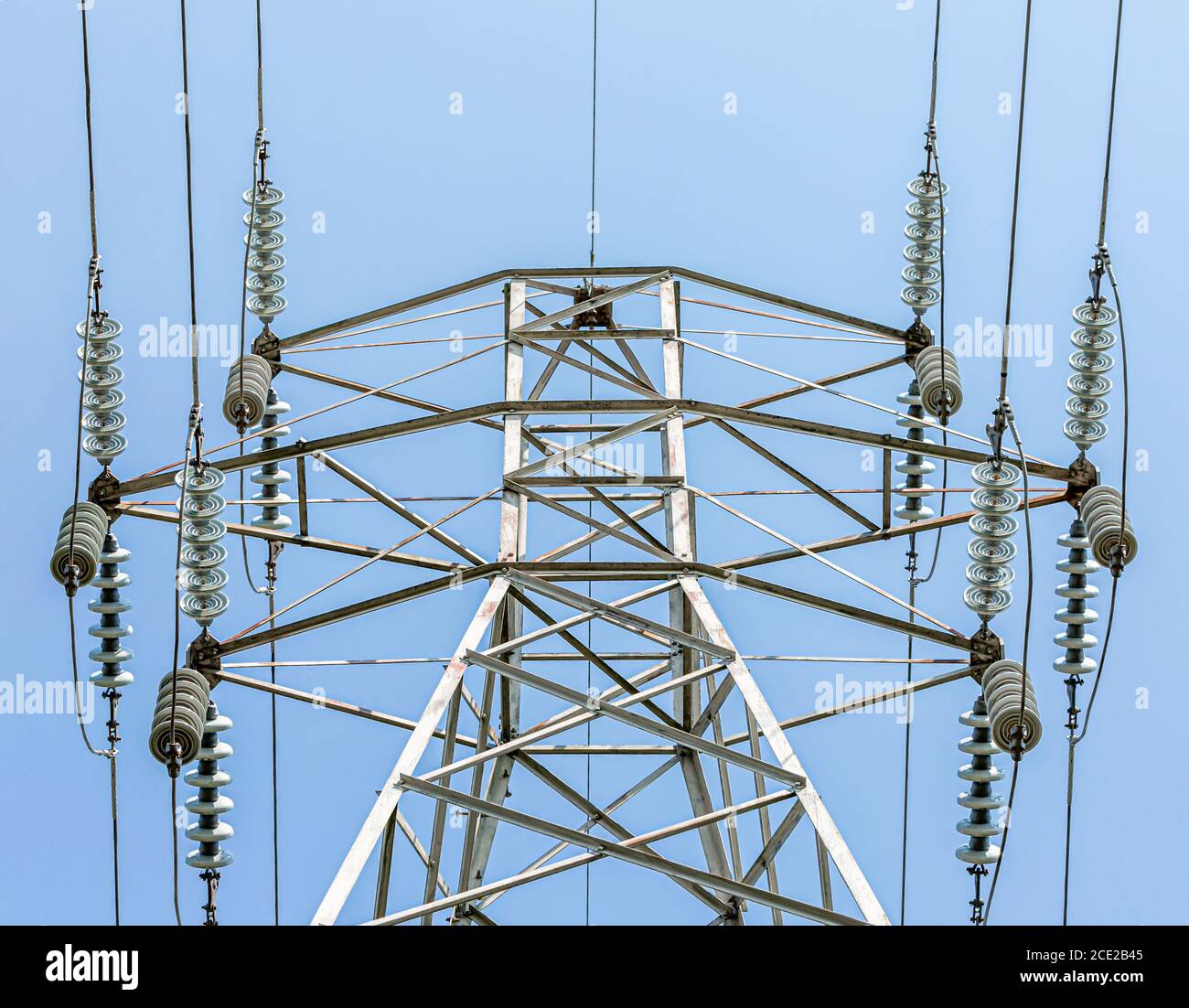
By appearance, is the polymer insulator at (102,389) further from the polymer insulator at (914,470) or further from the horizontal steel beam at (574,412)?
the polymer insulator at (914,470)

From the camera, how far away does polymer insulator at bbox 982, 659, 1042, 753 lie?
79.6ft

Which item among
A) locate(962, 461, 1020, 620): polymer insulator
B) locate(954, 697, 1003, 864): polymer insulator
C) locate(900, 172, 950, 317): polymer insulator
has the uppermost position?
locate(900, 172, 950, 317): polymer insulator

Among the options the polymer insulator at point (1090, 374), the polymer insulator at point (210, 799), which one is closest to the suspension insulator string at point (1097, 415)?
the polymer insulator at point (1090, 374)

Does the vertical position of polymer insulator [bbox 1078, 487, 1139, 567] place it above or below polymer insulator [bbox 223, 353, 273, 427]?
below

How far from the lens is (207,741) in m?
25.4

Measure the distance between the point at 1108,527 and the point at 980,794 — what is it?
112 inches

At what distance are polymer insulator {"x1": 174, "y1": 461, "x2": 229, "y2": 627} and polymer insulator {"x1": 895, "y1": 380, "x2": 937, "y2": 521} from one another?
954 centimetres

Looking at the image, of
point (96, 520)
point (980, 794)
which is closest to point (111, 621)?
point (96, 520)

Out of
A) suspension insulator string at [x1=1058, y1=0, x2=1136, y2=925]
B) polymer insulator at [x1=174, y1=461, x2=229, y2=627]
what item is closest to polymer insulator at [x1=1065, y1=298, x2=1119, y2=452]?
suspension insulator string at [x1=1058, y1=0, x2=1136, y2=925]

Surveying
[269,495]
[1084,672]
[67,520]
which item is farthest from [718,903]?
[269,495]

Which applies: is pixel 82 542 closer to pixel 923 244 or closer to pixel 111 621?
pixel 111 621

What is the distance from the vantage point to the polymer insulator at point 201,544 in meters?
25.4

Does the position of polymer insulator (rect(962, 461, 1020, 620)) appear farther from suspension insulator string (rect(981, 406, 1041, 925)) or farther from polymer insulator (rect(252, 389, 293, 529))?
polymer insulator (rect(252, 389, 293, 529))
